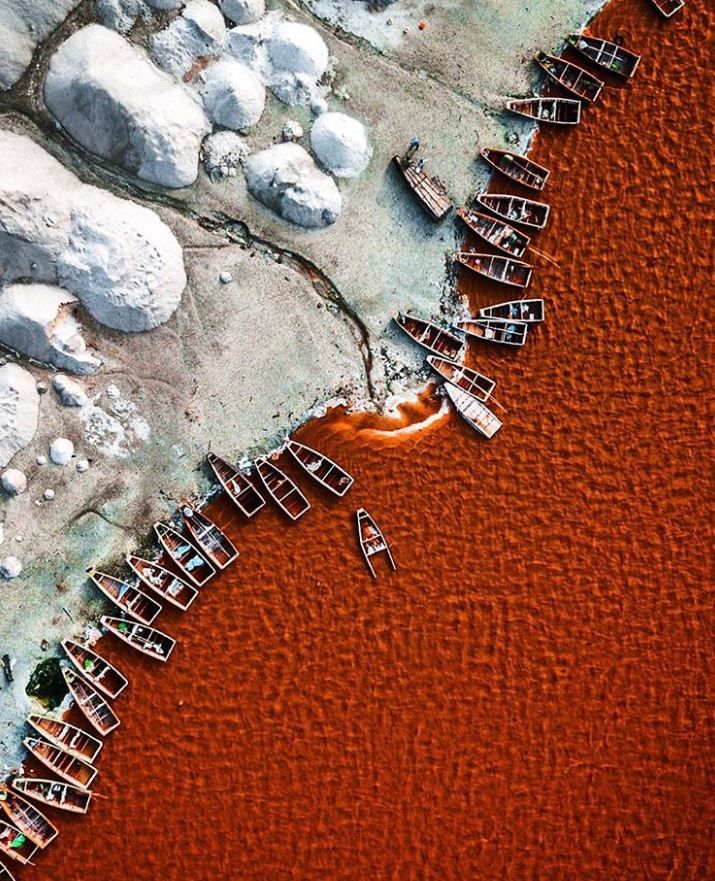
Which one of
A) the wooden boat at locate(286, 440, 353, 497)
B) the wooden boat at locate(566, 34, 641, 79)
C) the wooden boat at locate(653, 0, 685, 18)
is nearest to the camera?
the wooden boat at locate(286, 440, 353, 497)

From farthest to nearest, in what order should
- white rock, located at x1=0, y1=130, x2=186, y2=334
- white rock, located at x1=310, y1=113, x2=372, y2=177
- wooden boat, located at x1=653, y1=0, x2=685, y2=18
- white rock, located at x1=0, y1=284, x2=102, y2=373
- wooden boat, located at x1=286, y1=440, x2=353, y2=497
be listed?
wooden boat, located at x1=653, y1=0, x2=685, y2=18 → wooden boat, located at x1=286, y1=440, x2=353, y2=497 → white rock, located at x1=310, y1=113, x2=372, y2=177 → white rock, located at x1=0, y1=284, x2=102, y2=373 → white rock, located at x1=0, y1=130, x2=186, y2=334

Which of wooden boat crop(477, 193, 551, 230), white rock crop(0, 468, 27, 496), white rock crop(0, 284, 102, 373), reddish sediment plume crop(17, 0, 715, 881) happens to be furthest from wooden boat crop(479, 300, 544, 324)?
white rock crop(0, 468, 27, 496)

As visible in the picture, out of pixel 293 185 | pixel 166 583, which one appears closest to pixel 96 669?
pixel 166 583

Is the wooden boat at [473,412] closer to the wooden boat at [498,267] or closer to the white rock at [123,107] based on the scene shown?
the wooden boat at [498,267]

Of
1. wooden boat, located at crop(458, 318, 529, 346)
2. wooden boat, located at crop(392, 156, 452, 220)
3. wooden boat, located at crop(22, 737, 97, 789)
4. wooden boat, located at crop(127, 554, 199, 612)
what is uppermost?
wooden boat, located at crop(392, 156, 452, 220)

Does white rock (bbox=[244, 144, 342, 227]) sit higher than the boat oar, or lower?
lower

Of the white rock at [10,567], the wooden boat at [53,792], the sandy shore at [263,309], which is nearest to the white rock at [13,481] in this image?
the sandy shore at [263,309]

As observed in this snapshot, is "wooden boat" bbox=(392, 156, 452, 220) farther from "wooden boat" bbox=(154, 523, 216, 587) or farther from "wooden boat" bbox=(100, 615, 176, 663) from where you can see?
"wooden boat" bbox=(100, 615, 176, 663)
